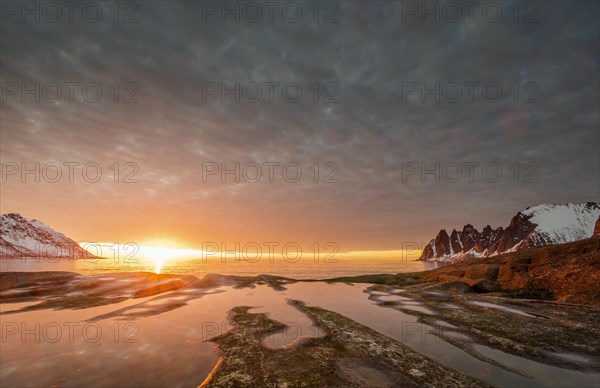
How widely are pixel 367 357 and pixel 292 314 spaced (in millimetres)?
16136

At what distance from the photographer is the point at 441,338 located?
75.2 feet

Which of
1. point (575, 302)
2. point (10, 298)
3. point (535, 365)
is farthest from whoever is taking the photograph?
point (10, 298)

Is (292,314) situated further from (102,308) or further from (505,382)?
(102,308)

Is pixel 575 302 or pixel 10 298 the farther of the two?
pixel 10 298

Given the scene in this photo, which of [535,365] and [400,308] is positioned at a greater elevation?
[535,365]

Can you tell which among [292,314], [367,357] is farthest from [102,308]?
[367,357]

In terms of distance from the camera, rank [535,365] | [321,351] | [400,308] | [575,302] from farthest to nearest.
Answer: [400,308] < [575,302] < [321,351] < [535,365]

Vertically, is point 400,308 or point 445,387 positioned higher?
point 445,387

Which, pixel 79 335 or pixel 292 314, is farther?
pixel 292 314

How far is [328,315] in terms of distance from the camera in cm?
3105

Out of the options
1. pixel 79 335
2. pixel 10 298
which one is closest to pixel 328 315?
pixel 79 335

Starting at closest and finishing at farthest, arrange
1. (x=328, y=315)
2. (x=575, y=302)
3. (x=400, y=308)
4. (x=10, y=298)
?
1. (x=328, y=315)
2. (x=575, y=302)
3. (x=400, y=308)
4. (x=10, y=298)

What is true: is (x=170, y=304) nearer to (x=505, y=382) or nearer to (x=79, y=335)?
(x=79, y=335)

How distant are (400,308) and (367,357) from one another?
2157cm
